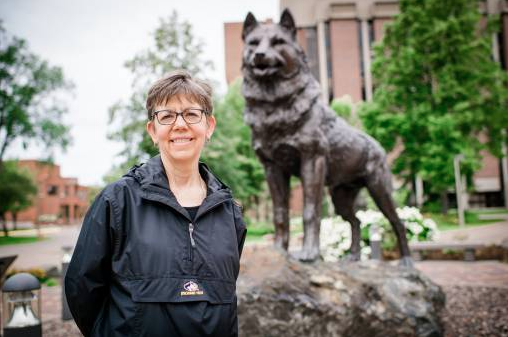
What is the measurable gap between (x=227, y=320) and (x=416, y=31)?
21702mm

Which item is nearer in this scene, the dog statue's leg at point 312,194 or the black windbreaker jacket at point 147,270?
the black windbreaker jacket at point 147,270

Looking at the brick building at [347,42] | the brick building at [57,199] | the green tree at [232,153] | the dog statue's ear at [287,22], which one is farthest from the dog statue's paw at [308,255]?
the brick building at [57,199]

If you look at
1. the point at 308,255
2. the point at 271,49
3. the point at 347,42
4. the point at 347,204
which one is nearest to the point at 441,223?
the point at 347,204

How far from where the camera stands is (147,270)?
150 centimetres

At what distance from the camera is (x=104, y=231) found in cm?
152

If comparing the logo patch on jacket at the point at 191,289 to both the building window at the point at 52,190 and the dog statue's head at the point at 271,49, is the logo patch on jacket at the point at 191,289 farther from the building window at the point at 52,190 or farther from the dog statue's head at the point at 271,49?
the building window at the point at 52,190

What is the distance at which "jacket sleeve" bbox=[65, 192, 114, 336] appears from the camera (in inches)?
59.2

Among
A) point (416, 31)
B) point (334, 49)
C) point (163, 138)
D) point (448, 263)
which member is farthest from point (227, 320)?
point (334, 49)

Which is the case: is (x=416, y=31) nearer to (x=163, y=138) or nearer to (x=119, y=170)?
(x=119, y=170)

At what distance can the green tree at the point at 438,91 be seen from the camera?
1972cm

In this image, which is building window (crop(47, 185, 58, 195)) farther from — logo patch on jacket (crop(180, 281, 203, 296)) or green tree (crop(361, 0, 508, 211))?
logo patch on jacket (crop(180, 281, 203, 296))

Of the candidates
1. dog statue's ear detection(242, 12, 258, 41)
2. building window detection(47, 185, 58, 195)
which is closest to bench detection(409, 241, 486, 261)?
dog statue's ear detection(242, 12, 258, 41)

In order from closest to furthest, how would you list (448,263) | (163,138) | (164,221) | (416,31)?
1. (164,221)
2. (163,138)
3. (448,263)
4. (416,31)

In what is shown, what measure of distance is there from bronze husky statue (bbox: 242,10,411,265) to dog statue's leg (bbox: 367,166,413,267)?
0.59 m
